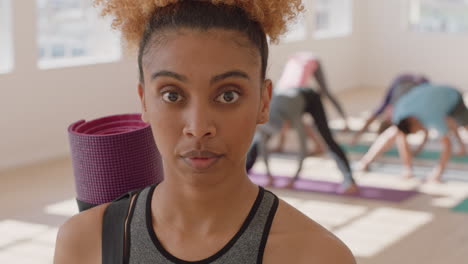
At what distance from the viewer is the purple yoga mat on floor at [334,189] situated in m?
5.32

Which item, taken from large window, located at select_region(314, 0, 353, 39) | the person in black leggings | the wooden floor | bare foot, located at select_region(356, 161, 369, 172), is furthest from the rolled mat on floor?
large window, located at select_region(314, 0, 353, 39)

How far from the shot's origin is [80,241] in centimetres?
132

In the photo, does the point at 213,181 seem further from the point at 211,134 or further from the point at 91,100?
the point at 91,100

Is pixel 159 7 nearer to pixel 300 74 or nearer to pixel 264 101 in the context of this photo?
pixel 264 101

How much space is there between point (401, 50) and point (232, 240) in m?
9.86

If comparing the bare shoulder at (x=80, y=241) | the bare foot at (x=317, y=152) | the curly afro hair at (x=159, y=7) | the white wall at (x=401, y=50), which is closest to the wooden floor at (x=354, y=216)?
the bare foot at (x=317, y=152)

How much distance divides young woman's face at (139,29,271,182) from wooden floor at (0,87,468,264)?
292cm

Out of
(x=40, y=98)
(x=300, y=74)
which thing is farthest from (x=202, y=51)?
(x=300, y=74)

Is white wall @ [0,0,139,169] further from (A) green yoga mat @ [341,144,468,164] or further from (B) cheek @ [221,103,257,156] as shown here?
(B) cheek @ [221,103,257,156]

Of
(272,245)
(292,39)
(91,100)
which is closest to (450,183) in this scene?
(91,100)

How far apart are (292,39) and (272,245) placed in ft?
26.9

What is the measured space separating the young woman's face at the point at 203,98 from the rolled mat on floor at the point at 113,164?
0.43 metres

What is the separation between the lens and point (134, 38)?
4.33ft

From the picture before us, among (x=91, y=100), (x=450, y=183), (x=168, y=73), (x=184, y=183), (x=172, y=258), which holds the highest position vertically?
(x=168, y=73)
